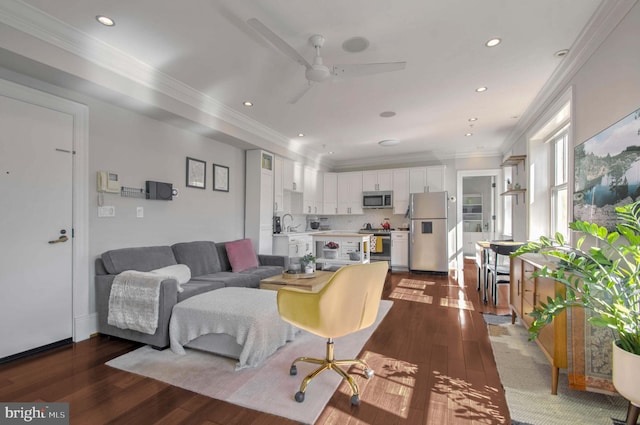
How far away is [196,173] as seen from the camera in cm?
420

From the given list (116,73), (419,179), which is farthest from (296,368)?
(419,179)

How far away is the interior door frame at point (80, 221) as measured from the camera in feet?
9.32

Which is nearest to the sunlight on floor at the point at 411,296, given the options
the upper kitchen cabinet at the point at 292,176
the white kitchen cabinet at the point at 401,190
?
the white kitchen cabinet at the point at 401,190

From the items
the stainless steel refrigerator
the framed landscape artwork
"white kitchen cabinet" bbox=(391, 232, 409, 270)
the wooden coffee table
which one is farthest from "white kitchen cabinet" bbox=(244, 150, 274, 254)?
the framed landscape artwork

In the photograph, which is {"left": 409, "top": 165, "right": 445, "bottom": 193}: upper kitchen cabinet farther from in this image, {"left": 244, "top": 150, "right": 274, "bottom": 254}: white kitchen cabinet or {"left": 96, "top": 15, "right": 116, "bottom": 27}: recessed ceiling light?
{"left": 96, "top": 15, "right": 116, "bottom": 27}: recessed ceiling light

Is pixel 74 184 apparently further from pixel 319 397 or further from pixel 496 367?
pixel 496 367

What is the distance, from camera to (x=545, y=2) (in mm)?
2098

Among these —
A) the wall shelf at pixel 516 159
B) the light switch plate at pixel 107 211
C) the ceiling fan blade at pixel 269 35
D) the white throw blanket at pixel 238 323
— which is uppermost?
the ceiling fan blade at pixel 269 35

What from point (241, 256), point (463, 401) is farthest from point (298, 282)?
point (463, 401)

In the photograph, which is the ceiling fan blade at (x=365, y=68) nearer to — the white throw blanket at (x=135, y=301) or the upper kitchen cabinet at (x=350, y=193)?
the white throw blanket at (x=135, y=301)

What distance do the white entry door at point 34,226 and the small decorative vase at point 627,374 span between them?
13.3 feet

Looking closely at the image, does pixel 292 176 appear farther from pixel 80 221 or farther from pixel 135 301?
pixel 135 301

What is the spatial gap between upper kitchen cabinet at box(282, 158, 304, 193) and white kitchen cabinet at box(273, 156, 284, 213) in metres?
0.12

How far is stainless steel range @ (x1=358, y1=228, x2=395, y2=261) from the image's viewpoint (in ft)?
22.0
